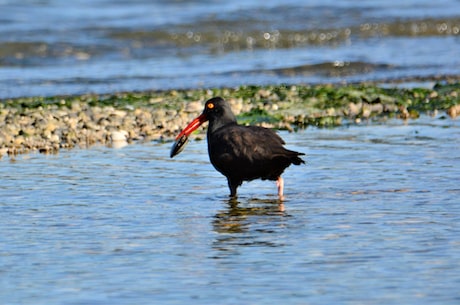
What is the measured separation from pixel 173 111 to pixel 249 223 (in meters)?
6.39

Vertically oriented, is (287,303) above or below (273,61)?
below

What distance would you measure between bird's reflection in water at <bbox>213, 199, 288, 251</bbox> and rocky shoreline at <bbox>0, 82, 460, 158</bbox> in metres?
3.75

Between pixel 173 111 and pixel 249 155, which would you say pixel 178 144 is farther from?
pixel 173 111

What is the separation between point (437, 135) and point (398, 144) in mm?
735

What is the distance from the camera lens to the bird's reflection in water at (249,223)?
7.39 meters

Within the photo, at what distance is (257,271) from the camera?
6535mm

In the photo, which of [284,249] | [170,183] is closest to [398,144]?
[170,183]

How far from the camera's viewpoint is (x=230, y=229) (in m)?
7.89

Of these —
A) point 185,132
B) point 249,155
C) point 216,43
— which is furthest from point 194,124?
point 216,43

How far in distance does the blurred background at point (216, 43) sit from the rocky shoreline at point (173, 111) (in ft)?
7.93

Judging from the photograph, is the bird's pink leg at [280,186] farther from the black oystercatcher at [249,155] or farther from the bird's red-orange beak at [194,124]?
the bird's red-orange beak at [194,124]

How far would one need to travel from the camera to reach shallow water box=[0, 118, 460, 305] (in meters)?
6.18

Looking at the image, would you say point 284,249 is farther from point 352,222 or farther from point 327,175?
point 327,175

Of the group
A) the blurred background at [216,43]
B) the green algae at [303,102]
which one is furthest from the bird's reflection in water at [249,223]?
the blurred background at [216,43]
